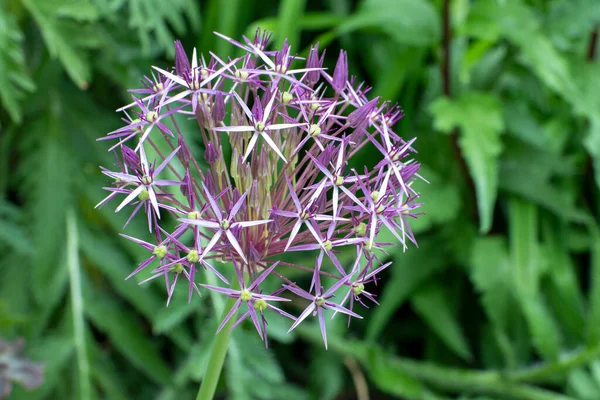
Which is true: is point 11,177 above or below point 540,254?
above

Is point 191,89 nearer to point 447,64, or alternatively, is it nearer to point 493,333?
point 447,64

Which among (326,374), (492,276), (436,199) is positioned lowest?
(326,374)

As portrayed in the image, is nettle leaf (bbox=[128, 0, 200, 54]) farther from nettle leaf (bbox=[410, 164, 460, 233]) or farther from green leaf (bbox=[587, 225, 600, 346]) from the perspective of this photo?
green leaf (bbox=[587, 225, 600, 346])

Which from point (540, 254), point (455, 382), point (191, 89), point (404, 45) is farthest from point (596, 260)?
point (191, 89)

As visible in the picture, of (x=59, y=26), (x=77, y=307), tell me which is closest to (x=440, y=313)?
(x=77, y=307)

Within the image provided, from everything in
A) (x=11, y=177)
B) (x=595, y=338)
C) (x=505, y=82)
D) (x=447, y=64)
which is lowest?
(x=595, y=338)

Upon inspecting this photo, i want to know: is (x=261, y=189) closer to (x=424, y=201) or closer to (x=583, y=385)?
(x=424, y=201)

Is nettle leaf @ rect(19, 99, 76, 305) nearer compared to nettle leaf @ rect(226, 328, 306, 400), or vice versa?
nettle leaf @ rect(226, 328, 306, 400)

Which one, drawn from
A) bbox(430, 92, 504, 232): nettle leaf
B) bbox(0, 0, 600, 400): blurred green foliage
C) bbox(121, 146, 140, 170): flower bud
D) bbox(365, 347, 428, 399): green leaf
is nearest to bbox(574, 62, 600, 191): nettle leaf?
bbox(0, 0, 600, 400): blurred green foliage
